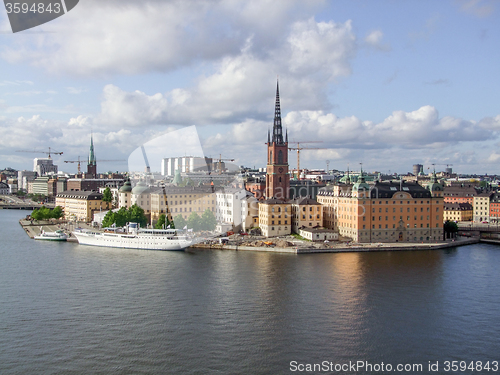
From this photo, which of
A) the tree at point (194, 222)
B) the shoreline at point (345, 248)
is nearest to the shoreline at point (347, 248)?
the shoreline at point (345, 248)

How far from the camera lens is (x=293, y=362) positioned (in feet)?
52.4

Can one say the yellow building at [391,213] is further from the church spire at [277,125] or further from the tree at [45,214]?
the tree at [45,214]

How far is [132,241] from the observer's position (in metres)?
38.2

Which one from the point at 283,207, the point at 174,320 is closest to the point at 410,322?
the point at 174,320

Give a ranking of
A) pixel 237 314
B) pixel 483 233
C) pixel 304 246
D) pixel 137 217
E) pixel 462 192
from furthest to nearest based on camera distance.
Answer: pixel 462 192, pixel 137 217, pixel 483 233, pixel 304 246, pixel 237 314

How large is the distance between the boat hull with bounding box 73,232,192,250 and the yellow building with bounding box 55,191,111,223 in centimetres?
1844

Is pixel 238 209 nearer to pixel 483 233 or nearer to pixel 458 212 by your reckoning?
pixel 483 233

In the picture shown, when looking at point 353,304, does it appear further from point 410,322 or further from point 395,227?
point 395,227

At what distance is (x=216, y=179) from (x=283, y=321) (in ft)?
196

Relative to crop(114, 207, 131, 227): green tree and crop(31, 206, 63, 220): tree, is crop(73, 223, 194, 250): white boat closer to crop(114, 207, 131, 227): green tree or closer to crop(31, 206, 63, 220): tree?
crop(114, 207, 131, 227): green tree

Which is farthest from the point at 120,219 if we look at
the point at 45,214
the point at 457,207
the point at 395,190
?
the point at 457,207

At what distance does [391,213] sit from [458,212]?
68.3ft

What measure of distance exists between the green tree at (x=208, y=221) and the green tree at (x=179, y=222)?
5.33 ft

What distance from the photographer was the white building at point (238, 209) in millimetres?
46062
